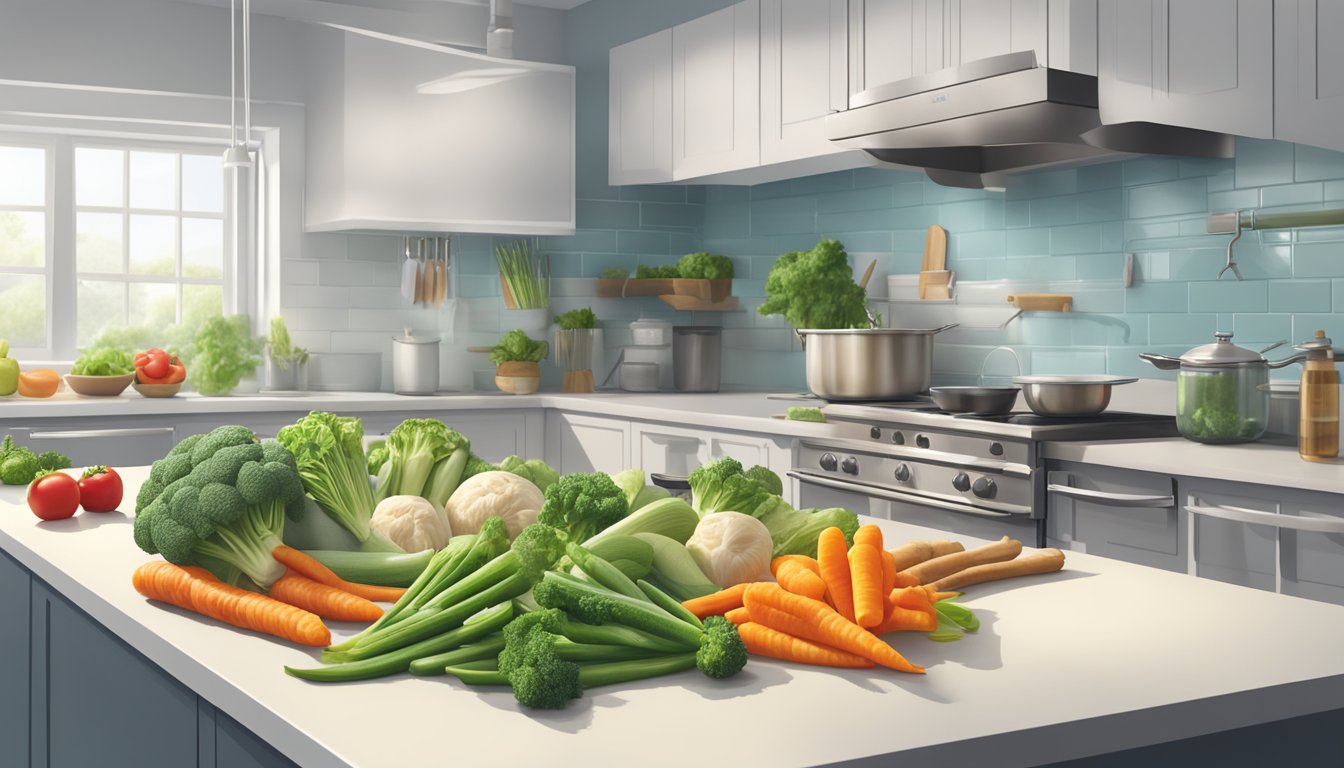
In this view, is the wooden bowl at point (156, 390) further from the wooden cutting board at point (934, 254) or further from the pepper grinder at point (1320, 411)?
the pepper grinder at point (1320, 411)

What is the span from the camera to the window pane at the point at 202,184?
5.54 metres

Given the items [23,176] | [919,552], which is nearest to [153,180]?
[23,176]

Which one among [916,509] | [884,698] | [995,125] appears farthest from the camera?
[995,125]

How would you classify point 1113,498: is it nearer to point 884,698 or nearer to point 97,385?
point 884,698

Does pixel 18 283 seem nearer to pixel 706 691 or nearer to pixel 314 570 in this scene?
pixel 314 570

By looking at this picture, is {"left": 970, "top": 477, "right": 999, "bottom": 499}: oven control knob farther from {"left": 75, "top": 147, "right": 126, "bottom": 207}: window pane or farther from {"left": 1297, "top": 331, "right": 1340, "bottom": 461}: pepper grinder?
{"left": 75, "top": 147, "right": 126, "bottom": 207}: window pane

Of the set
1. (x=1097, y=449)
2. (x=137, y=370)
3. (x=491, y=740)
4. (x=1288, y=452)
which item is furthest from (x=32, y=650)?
(x=137, y=370)

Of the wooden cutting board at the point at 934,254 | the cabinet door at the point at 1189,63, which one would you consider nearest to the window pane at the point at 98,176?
the wooden cutting board at the point at 934,254

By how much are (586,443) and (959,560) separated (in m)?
3.53

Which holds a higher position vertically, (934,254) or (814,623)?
(934,254)

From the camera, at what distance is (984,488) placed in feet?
10.8

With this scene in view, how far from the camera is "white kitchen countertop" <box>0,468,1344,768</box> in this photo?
977mm

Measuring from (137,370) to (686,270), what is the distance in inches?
90.3

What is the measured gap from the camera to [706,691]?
3.69 feet
